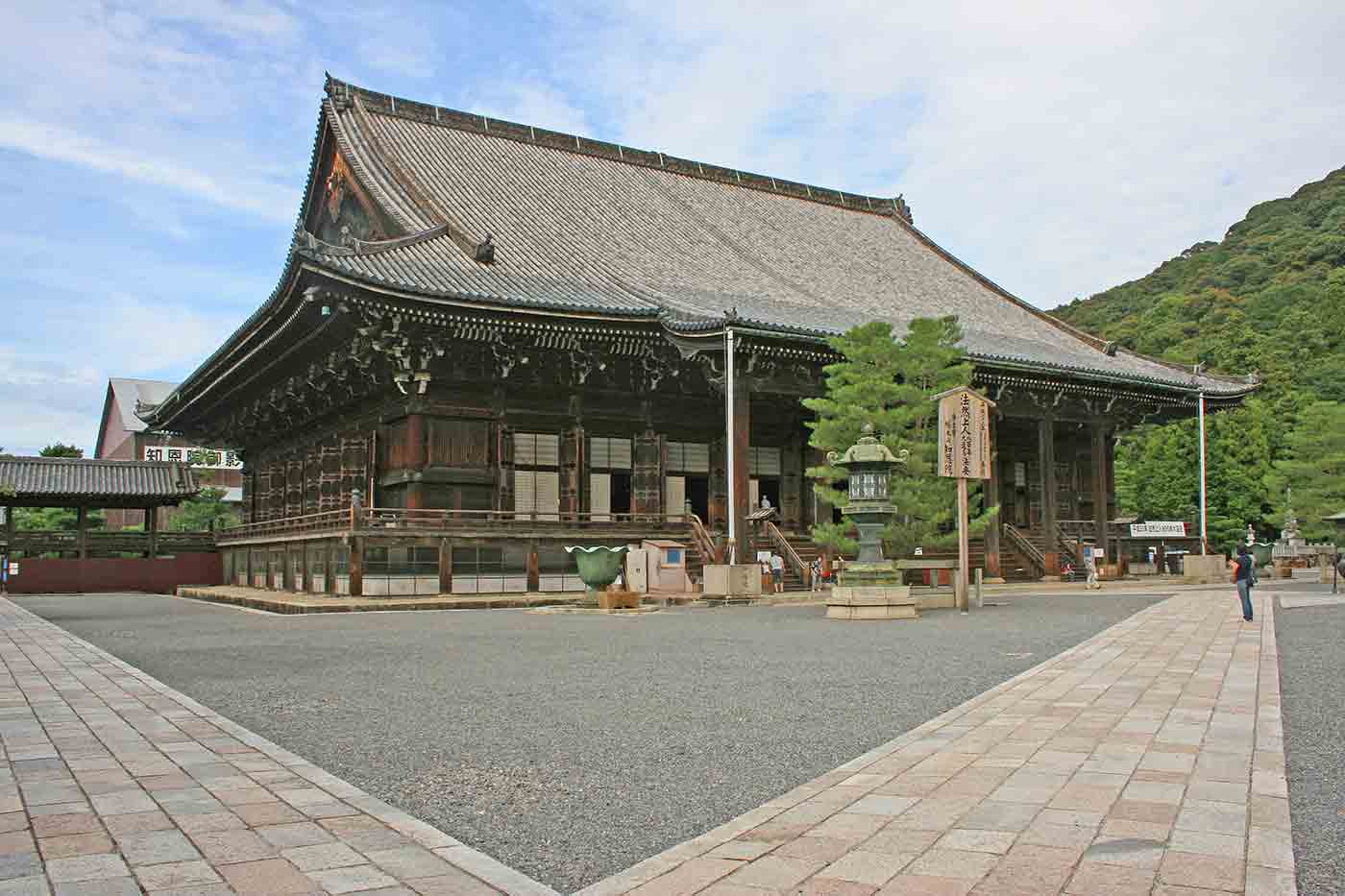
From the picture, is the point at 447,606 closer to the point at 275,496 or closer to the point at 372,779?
the point at 372,779

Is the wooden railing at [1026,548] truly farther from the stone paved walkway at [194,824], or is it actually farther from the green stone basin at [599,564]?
the stone paved walkway at [194,824]

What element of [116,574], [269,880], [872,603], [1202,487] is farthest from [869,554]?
[116,574]

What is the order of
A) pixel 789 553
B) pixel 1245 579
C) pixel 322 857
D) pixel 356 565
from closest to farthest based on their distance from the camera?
pixel 322 857 < pixel 1245 579 < pixel 356 565 < pixel 789 553

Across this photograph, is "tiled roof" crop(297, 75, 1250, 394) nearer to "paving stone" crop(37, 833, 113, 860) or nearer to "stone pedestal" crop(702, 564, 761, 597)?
"stone pedestal" crop(702, 564, 761, 597)

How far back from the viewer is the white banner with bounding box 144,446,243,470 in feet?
198

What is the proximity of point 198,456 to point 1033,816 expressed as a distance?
63.5 metres

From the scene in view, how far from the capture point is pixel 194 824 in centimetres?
425

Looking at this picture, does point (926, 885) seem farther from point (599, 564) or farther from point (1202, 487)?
point (1202, 487)

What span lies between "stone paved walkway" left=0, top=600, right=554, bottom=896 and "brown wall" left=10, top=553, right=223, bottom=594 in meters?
32.7

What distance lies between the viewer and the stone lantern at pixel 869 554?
53.7ft

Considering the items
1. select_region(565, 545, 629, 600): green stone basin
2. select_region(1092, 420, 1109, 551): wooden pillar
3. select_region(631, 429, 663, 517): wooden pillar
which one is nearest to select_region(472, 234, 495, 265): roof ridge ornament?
select_region(631, 429, 663, 517): wooden pillar

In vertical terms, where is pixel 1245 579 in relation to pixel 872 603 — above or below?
above

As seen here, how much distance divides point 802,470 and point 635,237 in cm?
877

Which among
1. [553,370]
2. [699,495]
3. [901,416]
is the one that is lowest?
[699,495]
